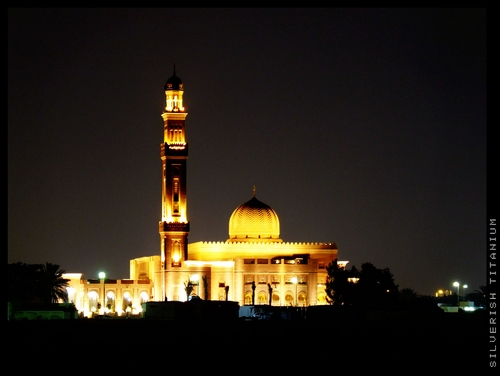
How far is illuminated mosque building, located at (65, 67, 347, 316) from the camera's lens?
103 m

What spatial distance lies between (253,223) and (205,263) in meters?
8.98

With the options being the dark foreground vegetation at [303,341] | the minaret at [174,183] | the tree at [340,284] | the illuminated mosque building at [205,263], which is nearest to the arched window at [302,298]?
the illuminated mosque building at [205,263]

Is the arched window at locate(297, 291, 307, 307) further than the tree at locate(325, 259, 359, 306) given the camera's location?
Yes

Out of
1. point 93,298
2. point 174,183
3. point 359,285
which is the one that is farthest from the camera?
point 93,298

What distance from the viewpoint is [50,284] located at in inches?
3634

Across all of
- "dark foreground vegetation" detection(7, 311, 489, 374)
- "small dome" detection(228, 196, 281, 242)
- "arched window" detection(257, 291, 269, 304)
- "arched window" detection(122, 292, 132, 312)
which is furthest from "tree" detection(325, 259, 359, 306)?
"dark foreground vegetation" detection(7, 311, 489, 374)

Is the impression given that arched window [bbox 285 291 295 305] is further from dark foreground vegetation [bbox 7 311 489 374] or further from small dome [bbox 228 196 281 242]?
dark foreground vegetation [bbox 7 311 489 374]

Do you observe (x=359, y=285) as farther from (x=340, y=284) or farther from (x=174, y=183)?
(x=174, y=183)

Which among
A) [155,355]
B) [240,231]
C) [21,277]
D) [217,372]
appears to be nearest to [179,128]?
[240,231]

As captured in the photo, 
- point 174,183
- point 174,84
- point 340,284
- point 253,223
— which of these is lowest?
point 340,284

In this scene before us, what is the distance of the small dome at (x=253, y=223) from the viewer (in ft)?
364

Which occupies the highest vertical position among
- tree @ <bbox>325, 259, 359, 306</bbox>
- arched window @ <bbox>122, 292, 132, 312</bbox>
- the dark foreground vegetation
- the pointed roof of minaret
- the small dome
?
the pointed roof of minaret

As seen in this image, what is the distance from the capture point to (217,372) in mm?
38094

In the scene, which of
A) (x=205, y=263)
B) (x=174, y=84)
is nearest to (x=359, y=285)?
(x=205, y=263)
